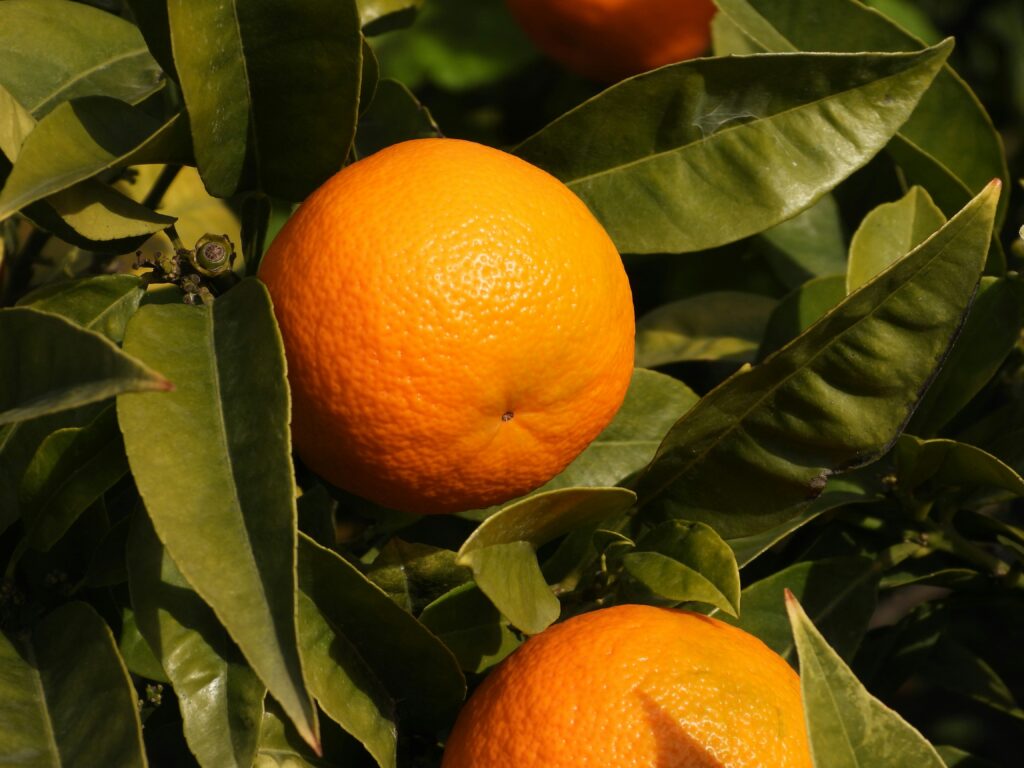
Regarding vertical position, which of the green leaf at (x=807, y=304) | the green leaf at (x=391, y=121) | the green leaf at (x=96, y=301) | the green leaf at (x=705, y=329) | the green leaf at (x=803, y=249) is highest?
the green leaf at (x=391, y=121)

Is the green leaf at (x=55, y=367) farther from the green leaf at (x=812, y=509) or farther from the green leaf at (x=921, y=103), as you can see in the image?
the green leaf at (x=921, y=103)

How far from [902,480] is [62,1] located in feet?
2.78

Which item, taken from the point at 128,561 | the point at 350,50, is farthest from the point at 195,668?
the point at 350,50

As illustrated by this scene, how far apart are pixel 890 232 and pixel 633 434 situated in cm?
31

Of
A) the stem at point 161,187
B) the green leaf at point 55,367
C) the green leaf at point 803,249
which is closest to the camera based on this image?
the green leaf at point 55,367

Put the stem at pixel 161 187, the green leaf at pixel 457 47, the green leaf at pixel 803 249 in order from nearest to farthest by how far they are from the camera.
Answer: the stem at pixel 161 187 → the green leaf at pixel 803 249 → the green leaf at pixel 457 47

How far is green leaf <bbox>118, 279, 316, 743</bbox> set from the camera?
2.15 ft

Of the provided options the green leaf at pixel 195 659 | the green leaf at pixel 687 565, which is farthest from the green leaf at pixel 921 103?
the green leaf at pixel 195 659

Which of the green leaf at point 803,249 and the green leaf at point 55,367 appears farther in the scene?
the green leaf at point 803,249

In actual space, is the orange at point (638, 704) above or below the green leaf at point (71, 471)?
below

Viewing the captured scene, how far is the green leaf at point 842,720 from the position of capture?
0.71m

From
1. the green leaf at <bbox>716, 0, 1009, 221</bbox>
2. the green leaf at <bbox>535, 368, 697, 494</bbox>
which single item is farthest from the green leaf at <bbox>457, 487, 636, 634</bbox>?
the green leaf at <bbox>716, 0, 1009, 221</bbox>

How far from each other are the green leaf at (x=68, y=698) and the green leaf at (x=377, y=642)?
12 cm

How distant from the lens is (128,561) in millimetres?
813
